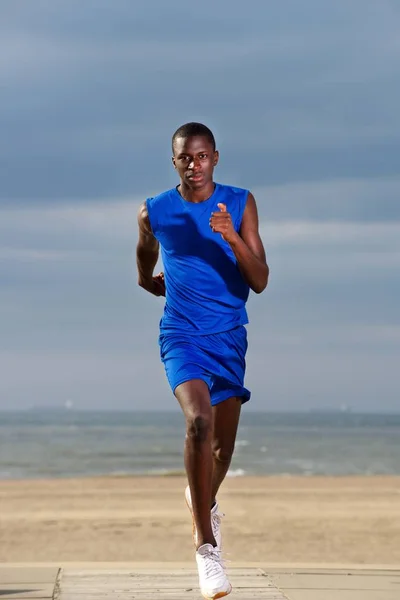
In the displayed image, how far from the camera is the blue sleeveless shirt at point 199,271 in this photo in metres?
5.58

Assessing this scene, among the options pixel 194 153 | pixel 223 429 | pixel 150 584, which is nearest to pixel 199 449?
pixel 223 429

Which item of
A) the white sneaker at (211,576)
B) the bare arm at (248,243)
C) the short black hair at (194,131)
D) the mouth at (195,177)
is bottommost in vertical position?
the white sneaker at (211,576)

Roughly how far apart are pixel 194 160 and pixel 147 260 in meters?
0.83

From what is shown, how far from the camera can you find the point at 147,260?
6164mm

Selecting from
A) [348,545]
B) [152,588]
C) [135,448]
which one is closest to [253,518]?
[348,545]

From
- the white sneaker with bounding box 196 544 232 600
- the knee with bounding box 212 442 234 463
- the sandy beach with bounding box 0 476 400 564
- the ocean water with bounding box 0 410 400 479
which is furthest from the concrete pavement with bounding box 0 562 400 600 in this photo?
the ocean water with bounding box 0 410 400 479

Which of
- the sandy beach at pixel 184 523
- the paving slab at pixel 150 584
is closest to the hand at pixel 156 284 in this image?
the paving slab at pixel 150 584

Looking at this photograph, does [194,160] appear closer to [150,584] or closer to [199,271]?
[199,271]

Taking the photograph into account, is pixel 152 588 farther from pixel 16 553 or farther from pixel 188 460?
pixel 16 553

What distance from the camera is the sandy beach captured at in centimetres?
1338

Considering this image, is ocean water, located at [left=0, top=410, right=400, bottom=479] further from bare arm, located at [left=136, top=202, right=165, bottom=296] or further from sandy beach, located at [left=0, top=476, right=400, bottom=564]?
bare arm, located at [left=136, top=202, right=165, bottom=296]

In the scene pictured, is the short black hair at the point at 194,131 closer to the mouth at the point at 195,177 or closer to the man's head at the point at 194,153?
the man's head at the point at 194,153

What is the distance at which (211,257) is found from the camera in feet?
18.3

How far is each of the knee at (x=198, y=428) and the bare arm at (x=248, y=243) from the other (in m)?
0.74
